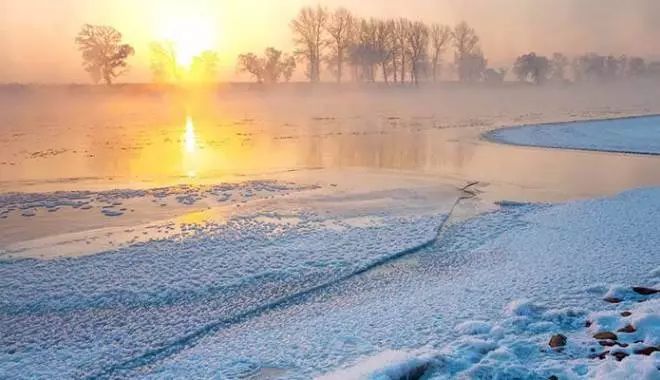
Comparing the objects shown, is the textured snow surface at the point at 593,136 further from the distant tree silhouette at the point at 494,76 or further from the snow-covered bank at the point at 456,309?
the distant tree silhouette at the point at 494,76

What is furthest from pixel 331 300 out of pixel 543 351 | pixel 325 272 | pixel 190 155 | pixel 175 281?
pixel 190 155

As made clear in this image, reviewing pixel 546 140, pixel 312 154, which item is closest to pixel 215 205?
pixel 312 154

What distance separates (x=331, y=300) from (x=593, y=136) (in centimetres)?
2461

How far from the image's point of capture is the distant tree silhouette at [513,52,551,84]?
4628 inches

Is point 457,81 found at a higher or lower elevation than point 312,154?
higher

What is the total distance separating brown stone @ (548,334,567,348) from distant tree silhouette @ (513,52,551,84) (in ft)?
404

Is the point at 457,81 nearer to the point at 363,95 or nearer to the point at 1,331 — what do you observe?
the point at 363,95

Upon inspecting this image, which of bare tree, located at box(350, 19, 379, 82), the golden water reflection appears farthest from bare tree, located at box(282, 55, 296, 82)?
the golden water reflection

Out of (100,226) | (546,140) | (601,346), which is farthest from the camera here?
(546,140)

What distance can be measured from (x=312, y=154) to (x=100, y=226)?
12294 mm

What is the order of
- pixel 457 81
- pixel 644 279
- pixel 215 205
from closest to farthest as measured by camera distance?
pixel 644 279 → pixel 215 205 → pixel 457 81

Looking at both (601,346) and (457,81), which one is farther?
(457,81)

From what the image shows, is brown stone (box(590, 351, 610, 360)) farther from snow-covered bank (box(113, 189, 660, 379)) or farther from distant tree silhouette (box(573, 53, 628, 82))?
distant tree silhouette (box(573, 53, 628, 82))

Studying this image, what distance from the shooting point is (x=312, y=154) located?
2203 centimetres
